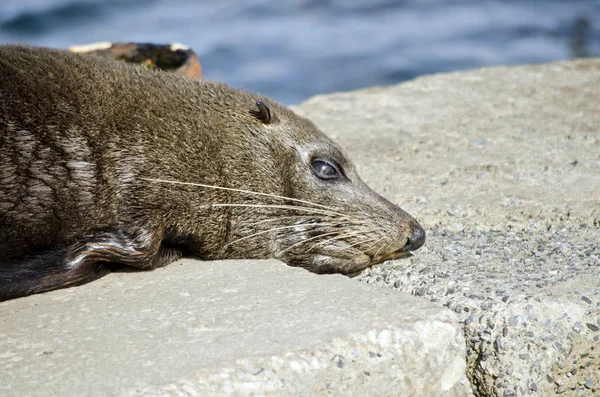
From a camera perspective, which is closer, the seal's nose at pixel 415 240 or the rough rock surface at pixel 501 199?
the rough rock surface at pixel 501 199

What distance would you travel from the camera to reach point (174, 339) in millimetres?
3510

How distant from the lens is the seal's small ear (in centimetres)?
476

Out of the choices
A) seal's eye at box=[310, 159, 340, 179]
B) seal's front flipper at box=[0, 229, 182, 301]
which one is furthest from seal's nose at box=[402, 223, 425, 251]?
seal's front flipper at box=[0, 229, 182, 301]

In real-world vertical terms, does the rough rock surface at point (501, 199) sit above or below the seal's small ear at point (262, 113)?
below

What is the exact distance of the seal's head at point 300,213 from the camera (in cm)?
461

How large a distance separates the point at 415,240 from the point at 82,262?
1736mm

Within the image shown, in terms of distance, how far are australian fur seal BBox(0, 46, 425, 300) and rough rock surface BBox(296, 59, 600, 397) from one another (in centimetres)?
43

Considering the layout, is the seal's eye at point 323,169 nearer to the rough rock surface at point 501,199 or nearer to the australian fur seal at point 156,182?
the australian fur seal at point 156,182

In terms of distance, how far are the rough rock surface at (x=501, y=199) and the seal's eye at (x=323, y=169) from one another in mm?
588

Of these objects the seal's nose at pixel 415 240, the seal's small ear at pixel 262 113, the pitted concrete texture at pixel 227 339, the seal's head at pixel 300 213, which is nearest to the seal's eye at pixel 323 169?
the seal's head at pixel 300 213

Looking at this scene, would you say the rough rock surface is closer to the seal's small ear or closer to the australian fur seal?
the australian fur seal

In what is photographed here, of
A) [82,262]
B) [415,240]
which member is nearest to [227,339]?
[82,262]

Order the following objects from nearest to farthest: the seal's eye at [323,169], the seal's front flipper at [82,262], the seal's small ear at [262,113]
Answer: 1. the seal's front flipper at [82,262]
2. the seal's small ear at [262,113]
3. the seal's eye at [323,169]

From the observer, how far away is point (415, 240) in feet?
15.3
